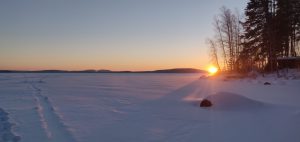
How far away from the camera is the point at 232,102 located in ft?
35.6

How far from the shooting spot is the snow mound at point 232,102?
34.6 feet

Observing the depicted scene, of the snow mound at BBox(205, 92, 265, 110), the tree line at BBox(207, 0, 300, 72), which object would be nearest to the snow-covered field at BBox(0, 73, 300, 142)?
the snow mound at BBox(205, 92, 265, 110)

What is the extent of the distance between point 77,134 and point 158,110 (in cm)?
413

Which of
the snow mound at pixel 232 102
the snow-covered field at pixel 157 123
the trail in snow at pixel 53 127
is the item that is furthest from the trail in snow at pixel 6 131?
the snow mound at pixel 232 102

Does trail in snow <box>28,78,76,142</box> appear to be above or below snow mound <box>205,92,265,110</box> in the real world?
below

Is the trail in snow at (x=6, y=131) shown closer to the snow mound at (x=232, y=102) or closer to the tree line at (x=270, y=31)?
the snow mound at (x=232, y=102)

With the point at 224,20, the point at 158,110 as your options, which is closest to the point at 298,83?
the point at 158,110

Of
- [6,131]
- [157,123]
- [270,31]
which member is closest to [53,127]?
[6,131]

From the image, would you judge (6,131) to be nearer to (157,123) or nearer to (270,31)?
(157,123)

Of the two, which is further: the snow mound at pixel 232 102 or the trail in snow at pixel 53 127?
the snow mound at pixel 232 102

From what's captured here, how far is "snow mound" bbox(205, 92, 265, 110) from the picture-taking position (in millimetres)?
10531

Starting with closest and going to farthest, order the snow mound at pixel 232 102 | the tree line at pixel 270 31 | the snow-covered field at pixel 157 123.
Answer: the snow-covered field at pixel 157 123 < the snow mound at pixel 232 102 < the tree line at pixel 270 31

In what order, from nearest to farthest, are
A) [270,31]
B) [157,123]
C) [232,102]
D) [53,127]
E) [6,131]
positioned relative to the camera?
1. [6,131]
2. [53,127]
3. [157,123]
4. [232,102]
5. [270,31]

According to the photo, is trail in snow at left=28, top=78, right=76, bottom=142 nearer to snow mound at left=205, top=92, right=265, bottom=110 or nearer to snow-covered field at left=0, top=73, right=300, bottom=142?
snow-covered field at left=0, top=73, right=300, bottom=142
